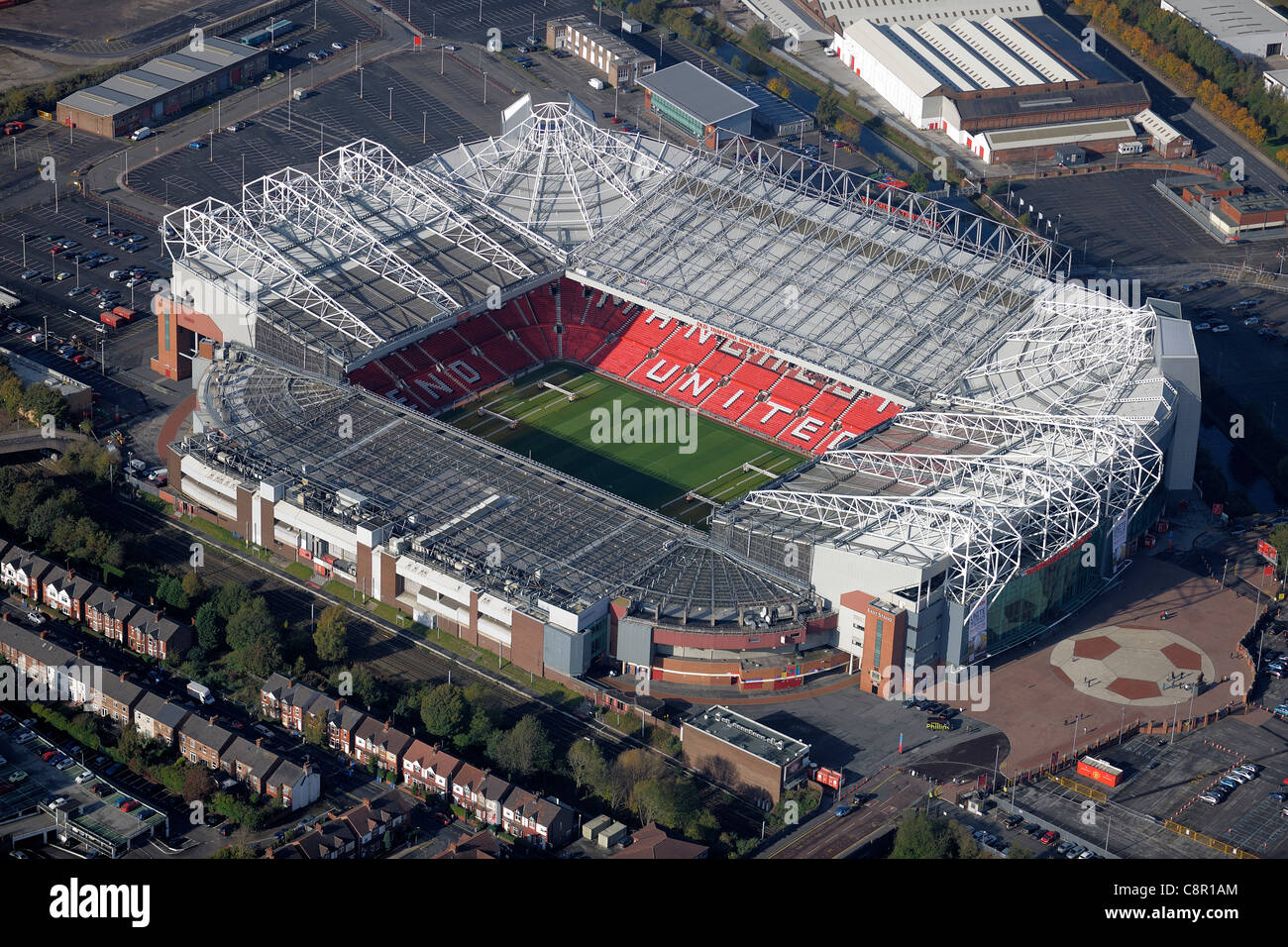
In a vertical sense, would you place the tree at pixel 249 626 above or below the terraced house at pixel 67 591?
above

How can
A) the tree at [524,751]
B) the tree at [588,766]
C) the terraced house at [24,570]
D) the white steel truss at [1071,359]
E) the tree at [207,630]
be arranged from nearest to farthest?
the tree at [588,766], the tree at [524,751], the tree at [207,630], the terraced house at [24,570], the white steel truss at [1071,359]

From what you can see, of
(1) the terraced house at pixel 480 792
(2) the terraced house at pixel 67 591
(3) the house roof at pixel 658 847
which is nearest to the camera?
(3) the house roof at pixel 658 847

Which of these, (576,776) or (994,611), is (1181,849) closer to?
(994,611)

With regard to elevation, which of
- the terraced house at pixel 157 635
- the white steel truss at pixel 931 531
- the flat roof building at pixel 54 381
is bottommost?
the terraced house at pixel 157 635

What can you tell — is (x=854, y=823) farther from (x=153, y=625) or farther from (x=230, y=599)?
(x=153, y=625)

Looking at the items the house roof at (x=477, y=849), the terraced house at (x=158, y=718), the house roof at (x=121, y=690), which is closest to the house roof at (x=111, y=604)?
the house roof at (x=121, y=690)

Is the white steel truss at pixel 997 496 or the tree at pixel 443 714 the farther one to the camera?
the white steel truss at pixel 997 496

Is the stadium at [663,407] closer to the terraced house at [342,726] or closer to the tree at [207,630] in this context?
the tree at [207,630]
